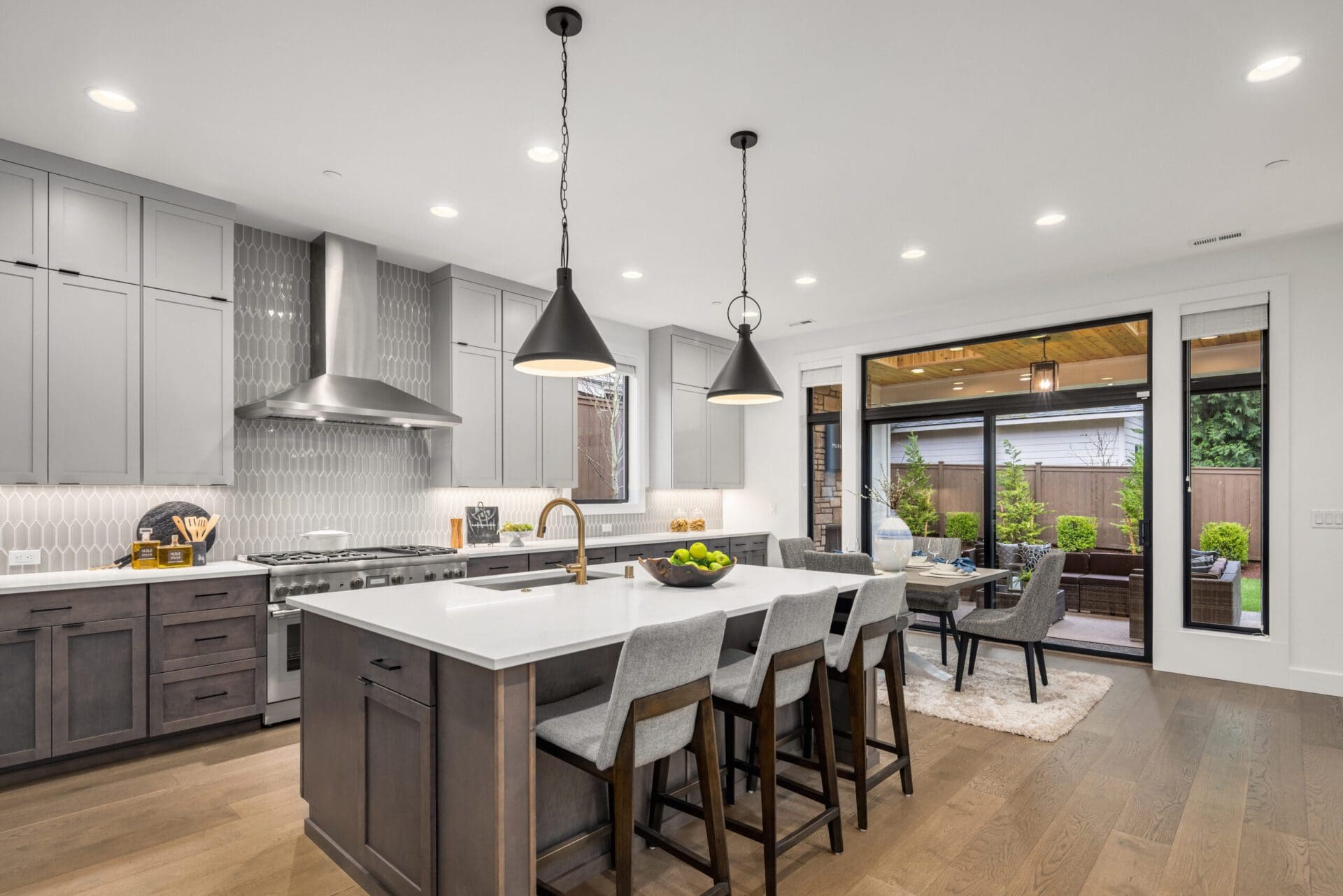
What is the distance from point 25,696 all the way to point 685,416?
196 inches

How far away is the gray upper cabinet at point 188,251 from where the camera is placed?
3.64 m

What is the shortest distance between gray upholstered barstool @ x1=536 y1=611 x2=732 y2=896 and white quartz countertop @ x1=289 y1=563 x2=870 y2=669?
0.15 meters

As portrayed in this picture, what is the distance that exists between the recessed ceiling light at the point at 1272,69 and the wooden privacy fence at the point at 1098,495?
9.71ft

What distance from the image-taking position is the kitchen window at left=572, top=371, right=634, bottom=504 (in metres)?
6.40

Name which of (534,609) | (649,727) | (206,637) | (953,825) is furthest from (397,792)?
→ (206,637)

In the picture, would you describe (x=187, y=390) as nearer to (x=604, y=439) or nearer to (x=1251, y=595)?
(x=604, y=439)

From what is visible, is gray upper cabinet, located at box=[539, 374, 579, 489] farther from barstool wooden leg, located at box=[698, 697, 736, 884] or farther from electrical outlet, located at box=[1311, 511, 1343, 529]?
electrical outlet, located at box=[1311, 511, 1343, 529]

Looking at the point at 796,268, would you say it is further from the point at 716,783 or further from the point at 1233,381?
the point at 716,783

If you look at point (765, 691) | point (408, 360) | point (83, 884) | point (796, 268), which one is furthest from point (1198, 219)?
point (83, 884)

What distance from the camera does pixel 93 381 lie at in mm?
3459

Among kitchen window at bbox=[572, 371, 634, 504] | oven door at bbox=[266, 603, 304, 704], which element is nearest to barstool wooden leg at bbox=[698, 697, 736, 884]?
oven door at bbox=[266, 603, 304, 704]

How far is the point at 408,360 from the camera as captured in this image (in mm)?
5090

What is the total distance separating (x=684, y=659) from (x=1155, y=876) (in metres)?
1.79

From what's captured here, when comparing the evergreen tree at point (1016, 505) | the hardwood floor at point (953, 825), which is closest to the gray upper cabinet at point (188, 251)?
the hardwood floor at point (953, 825)
